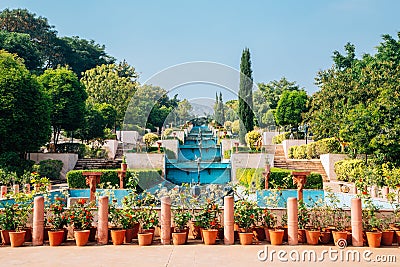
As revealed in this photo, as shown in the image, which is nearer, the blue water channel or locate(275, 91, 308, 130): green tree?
the blue water channel

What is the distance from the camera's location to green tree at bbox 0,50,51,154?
1547cm

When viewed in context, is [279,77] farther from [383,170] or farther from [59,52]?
[383,170]

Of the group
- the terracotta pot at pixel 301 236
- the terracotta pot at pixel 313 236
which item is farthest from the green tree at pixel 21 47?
the terracotta pot at pixel 313 236

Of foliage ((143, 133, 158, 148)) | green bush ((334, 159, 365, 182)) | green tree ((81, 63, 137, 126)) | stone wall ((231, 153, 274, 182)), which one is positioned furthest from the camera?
green tree ((81, 63, 137, 126))

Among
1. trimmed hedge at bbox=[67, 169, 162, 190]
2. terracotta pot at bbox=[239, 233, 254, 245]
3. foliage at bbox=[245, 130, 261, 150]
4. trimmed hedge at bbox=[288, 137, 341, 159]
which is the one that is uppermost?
foliage at bbox=[245, 130, 261, 150]

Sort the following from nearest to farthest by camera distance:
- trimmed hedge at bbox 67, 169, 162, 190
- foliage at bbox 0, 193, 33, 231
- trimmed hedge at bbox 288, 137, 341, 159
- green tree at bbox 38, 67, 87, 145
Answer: foliage at bbox 0, 193, 33, 231
trimmed hedge at bbox 67, 169, 162, 190
green tree at bbox 38, 67, 87, 145
trimmed hedge at bbox 288, 137, 341, 159

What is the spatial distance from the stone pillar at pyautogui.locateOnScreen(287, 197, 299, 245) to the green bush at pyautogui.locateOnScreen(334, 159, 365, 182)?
9.49 metres

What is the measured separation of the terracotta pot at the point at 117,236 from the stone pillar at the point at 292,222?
2.61 metres

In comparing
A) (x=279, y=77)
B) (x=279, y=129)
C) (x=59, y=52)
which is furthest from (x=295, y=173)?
(x=59, y=52)

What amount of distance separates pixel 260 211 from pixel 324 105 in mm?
14897

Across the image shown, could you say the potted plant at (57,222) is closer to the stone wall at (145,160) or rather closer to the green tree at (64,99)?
the stone wall at (145,160)

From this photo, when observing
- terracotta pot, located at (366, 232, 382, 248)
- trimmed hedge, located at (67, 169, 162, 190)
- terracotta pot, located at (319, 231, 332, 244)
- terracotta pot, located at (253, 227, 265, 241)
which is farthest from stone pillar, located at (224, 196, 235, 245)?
trimmed hedge, located at (67, 169, 162, 190)

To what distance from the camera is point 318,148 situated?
20.7 metres

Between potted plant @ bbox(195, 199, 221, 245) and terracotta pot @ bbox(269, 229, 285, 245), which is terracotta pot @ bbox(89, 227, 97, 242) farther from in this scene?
terracotta pot @ bbox(269, 229, 285, 245)
